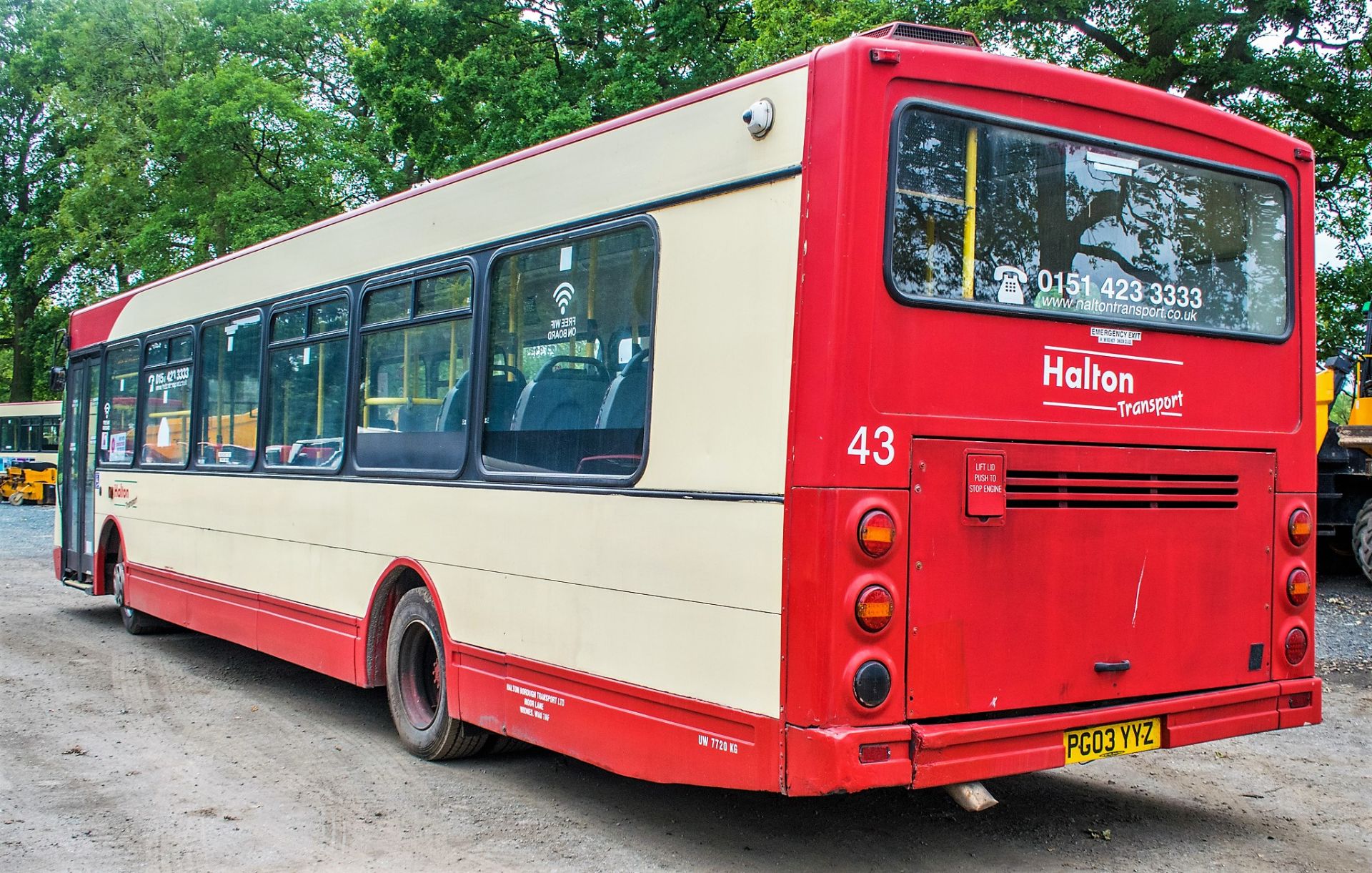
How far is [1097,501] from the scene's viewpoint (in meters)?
5.07

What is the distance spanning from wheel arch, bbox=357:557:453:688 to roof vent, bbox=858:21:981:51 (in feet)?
12.8

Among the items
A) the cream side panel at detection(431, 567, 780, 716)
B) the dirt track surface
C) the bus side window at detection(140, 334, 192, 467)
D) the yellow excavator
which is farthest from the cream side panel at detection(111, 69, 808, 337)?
the yellow excavator

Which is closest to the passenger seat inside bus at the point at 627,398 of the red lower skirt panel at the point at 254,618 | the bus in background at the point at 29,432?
the red lower skirt panel at the point at 254,618

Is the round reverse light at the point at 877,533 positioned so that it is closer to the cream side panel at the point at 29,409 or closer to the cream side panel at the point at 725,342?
the cream side panel at the point at 725,342

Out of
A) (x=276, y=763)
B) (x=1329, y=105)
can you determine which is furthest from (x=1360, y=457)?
(x=276, y=763)

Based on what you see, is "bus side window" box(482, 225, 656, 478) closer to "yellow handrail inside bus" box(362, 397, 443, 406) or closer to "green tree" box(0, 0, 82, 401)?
"yellow handrail inside bus" box(362, 397, 443, 406)

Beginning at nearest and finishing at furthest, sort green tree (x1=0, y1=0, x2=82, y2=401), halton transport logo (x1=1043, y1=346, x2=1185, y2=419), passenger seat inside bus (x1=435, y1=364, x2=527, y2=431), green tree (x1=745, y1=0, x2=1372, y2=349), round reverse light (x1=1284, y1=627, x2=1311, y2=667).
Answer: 1. halton transport logo (x1=1043, y1=346, x2=1185, y2=419)
2. round reverse light (x1=1284, y1=627, x2=1311, y2=667)
3. passenger seat inside bus (x1=435, y1=364, x2=527, y2=431)
4. green tree (x1=745, y1=0, x2=1372, y2=349)
5. green tree (x1=0, y1=0, x2=82, y2=401)

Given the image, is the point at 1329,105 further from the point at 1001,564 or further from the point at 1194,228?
the point at 1001,564

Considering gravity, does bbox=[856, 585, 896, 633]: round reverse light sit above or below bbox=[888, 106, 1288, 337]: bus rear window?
below

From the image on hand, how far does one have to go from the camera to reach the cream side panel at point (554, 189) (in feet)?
15.9

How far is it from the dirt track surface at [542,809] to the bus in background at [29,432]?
3472cm

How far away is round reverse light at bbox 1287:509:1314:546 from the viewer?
18.6 ft

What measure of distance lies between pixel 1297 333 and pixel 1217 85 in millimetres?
15191

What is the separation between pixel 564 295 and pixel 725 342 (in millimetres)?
1283
